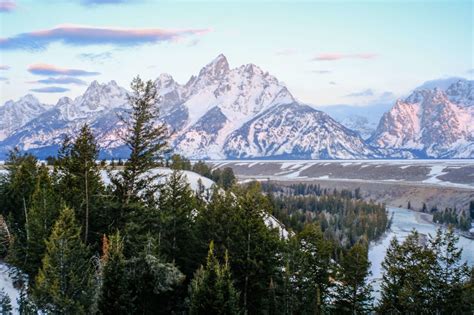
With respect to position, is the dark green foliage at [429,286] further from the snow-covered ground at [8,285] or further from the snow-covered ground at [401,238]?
the snow-covered ground at [401,238]

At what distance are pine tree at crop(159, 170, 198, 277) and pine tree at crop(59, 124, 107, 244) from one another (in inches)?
202

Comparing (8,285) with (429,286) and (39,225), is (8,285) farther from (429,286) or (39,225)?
(429,286)

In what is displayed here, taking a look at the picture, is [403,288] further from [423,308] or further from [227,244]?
[227,244]

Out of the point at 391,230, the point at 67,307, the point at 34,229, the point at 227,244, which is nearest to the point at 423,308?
the point at 227,244

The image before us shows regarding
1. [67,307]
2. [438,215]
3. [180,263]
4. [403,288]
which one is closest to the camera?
[67,307]

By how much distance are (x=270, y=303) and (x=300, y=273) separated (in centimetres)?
308

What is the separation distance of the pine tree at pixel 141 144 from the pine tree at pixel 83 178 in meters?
2.25

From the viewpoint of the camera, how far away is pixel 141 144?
1380 inches

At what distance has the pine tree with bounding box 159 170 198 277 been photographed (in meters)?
39.3

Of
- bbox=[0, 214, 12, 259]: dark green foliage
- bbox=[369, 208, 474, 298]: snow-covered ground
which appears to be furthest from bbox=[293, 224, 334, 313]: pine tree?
bbox=[369, 208, 474, 298]: snow-covered ground

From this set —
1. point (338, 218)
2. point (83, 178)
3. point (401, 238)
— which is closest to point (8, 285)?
point (83, 178)

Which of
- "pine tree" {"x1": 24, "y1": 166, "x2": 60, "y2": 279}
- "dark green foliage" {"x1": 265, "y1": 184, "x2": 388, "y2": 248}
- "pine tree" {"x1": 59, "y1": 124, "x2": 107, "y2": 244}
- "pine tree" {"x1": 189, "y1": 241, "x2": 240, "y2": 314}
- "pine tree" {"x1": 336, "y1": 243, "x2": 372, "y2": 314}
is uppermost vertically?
"pine tree" {"x1": 59, "y1": 124, "x2": 107, "y2": 244}

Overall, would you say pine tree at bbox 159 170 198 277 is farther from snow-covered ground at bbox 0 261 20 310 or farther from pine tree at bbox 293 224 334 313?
snow-covered ground at bbox 0 261 20 310

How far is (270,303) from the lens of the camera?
119ft
